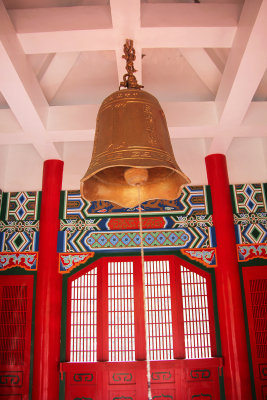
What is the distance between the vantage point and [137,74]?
3676 mm

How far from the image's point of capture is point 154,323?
197 inches

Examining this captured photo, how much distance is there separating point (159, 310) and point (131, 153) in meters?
3.53

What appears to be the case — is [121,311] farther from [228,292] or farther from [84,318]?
[228,292]

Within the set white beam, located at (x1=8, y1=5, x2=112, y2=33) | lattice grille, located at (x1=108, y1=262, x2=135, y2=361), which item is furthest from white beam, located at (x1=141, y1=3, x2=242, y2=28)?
lattice grille, located at (x1=108, y1=262, x2=135, y2=361)

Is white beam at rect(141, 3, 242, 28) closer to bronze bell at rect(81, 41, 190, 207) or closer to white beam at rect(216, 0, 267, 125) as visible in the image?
white beam at rect(216, 0, 267, 125)

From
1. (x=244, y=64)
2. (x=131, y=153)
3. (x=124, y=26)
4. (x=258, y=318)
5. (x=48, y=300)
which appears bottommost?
(x=258, y=318)

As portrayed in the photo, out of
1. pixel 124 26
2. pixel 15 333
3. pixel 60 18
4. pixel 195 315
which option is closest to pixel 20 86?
pixel 60 18

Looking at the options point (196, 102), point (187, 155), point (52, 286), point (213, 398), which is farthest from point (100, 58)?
point (213, 398)

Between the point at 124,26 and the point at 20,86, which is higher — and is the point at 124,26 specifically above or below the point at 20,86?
above

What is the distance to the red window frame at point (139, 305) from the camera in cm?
488

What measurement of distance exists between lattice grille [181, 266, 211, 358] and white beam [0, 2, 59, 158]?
2.86 m

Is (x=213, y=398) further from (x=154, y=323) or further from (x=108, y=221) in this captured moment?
(x=108, y=221)

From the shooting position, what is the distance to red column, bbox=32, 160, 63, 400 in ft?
14.5

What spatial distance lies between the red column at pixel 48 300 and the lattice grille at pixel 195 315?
5.79ft
